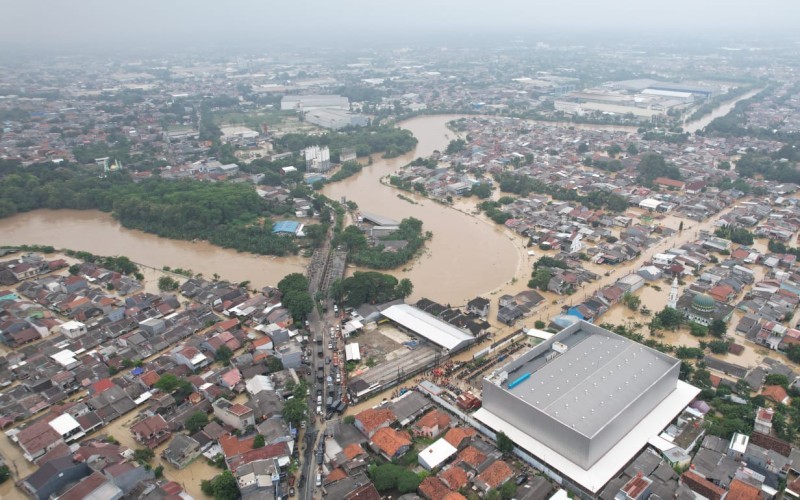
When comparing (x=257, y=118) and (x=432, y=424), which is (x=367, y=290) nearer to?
(x=432, y=424)

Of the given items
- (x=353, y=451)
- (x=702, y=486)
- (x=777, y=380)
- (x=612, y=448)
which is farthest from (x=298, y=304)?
(x=777, y=380)

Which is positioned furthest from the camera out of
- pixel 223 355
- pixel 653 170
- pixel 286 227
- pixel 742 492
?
pixel 653 170

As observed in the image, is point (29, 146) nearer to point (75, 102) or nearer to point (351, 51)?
point (75, 102)

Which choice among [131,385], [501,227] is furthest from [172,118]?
[131,385]

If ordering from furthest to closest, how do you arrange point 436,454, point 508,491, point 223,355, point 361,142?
point 361,142, point 223,355, point 436,454, point 508,491

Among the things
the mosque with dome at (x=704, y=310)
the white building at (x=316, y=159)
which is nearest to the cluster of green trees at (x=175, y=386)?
the mosque with dome at (x=704, y=310)

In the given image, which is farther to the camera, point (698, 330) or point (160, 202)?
point (160, 202)

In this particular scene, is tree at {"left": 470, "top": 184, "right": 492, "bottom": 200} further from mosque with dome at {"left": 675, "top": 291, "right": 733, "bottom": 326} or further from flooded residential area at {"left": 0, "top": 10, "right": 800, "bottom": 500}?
mosque with dome at {"left": 675, "top": 291, "right": 733, "bottom": 326}
